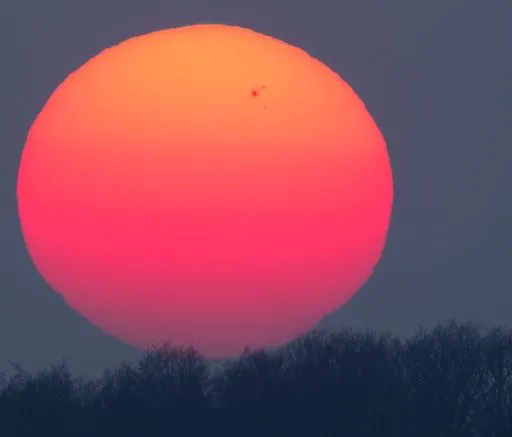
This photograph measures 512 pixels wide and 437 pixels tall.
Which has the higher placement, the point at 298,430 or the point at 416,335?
the point at 416,335

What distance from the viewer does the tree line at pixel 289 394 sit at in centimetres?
4538

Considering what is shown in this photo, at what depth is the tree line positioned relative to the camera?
45375 millimetres

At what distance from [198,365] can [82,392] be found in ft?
8.01

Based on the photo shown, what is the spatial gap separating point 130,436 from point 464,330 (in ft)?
35.7

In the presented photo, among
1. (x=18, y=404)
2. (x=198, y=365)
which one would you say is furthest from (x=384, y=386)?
(x=18, y=404)

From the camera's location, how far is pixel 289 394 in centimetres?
4681

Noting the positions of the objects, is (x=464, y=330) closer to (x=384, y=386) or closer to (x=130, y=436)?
(x=384, y=386)

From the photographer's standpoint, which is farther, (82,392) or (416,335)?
(416,335)

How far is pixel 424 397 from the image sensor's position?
48250 millimetres

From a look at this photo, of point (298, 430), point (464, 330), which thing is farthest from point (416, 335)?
point (298, 430)

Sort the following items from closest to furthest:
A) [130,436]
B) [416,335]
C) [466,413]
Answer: [130,436] < [466,413] < [416,335]

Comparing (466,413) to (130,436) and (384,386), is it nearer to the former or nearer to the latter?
(384,386)

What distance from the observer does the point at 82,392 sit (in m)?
47.5


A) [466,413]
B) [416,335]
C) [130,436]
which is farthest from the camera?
[416,335]
